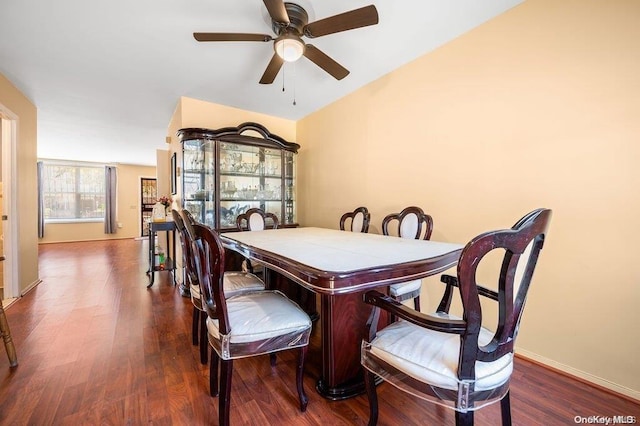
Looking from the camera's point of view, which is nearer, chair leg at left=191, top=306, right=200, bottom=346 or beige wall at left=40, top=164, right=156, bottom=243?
chair leg at left=191, top=306, right=200, bottom=346

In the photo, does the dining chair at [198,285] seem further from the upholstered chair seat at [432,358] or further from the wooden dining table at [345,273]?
the upholstered chair seat at [432,358]

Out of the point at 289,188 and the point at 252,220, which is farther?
the point at 289,188

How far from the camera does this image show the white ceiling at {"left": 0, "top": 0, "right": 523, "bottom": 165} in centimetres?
187

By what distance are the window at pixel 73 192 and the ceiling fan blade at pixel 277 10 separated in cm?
886

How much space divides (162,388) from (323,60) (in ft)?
7.99

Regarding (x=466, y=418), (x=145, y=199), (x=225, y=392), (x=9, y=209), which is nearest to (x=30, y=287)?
(x=9, y=209)

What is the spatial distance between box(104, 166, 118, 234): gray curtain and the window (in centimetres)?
25

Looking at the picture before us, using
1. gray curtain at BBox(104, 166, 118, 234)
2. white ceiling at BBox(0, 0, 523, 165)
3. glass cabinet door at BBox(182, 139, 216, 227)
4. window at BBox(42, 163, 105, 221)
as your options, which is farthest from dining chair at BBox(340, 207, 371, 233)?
window at BBox(42, 163, 105, 221)

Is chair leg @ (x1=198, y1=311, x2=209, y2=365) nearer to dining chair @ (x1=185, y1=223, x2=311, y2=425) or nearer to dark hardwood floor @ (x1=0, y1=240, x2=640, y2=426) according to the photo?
dark hardwood floor @ (x1=0, y1=240, x2=640, y2=426)

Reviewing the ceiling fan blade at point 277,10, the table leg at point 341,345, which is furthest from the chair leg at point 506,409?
the ceiling fan blade at point 277,10

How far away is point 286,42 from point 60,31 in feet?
6.11

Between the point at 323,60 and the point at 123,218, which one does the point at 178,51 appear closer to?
the point at 323,60

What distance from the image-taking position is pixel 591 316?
164cm

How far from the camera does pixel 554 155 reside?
175cm
